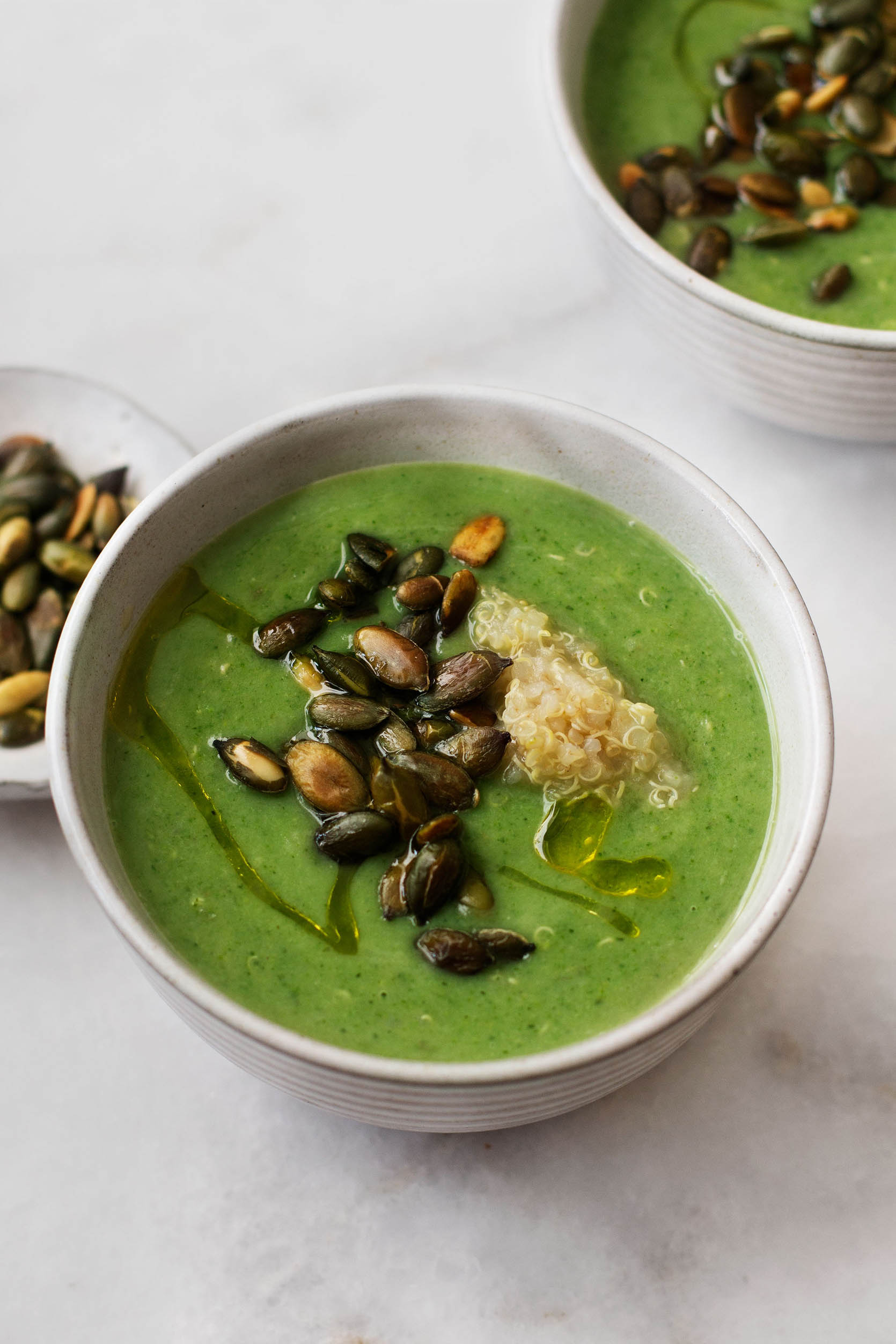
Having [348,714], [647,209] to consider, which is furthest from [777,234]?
[348,714]

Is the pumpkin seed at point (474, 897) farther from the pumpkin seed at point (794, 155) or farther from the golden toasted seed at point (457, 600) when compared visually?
the pumpkin seed at point (794, 155)

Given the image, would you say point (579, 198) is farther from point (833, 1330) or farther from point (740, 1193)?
point (833, 1330)

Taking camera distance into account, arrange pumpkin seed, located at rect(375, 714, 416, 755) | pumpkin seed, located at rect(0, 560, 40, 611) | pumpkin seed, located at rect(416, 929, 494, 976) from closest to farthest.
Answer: pumpkin seed, located at rect(416, 929, 494, 976) → pumpkin seed, located at rect(375, 714, 416, 755) → pumpkin seed, located at rect(0, 560, 40, 611)

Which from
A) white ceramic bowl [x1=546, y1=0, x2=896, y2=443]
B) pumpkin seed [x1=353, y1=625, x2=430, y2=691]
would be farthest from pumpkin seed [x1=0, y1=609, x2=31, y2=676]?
white ceramic bowl [x1=546, y1=0, x2=896, y2=443]

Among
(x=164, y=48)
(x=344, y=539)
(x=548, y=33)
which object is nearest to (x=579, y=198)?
(x=548, y=33)

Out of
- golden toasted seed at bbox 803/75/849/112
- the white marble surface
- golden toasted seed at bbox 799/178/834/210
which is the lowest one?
the white marble surface

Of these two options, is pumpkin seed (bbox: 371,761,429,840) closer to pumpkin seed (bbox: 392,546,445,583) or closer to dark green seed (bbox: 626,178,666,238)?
pumpkin seed (bbox: 392,546,445,583)
